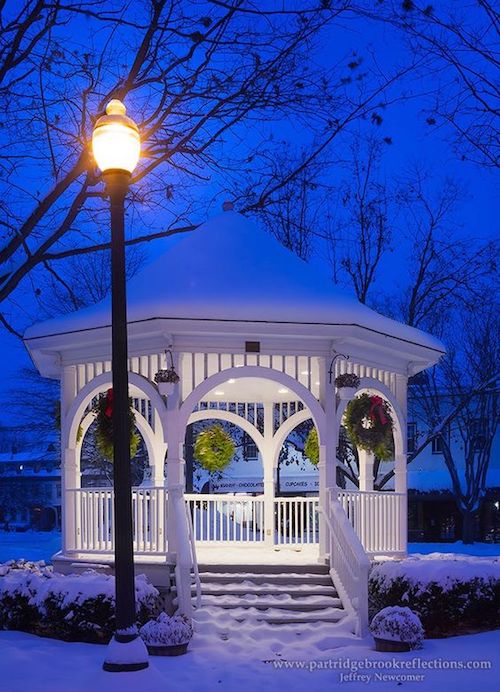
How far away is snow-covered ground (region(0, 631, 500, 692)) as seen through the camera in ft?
24.1

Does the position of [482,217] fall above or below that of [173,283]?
above

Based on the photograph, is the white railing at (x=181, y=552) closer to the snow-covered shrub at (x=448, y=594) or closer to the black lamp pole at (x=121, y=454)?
the snow-covered shrub at (x=448, y=594)

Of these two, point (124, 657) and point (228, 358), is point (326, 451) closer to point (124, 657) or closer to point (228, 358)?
point (228, 358)

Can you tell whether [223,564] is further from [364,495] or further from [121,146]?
[121,146]

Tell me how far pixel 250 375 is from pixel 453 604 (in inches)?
160

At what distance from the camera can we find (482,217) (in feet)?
271

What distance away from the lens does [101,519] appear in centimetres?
1169

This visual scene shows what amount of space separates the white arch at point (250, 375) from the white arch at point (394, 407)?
3.07ft

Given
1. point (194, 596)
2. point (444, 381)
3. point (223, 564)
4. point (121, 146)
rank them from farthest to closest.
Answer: point (444, 381) → point (223, 564) → point (194, 596) → point (121, 146)

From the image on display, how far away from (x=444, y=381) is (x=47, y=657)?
24169mm

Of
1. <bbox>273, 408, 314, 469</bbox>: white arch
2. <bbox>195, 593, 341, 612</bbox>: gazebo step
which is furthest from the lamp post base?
<bbox>273, 408, 314, 469</bbox>: white arch

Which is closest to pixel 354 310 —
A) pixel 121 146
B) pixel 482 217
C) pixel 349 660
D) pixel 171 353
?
pixel 171 353

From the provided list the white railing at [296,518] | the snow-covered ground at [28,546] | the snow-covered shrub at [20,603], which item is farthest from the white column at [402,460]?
the snow-covered ground at [28,546]

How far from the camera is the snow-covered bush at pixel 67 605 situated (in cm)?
929
